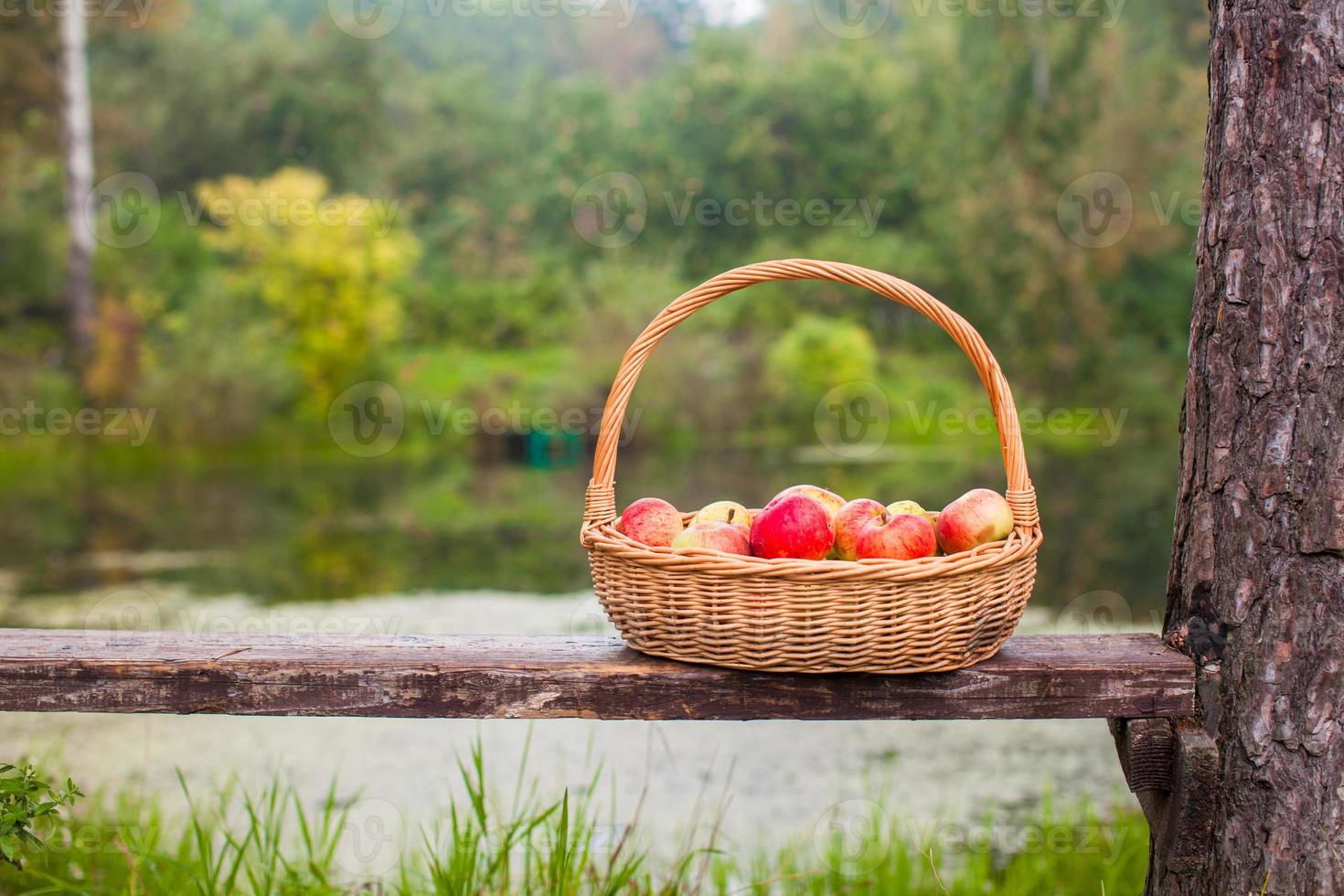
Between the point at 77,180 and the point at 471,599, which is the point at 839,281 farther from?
the point at 77,180

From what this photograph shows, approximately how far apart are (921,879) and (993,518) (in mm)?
1238

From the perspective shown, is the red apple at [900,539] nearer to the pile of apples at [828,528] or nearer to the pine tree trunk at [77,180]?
the pile of apples at [828,528]

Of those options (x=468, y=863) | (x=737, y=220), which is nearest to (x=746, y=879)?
(x=468, y=863)

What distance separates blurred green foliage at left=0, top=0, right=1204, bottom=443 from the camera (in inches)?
627

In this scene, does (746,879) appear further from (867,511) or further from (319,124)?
(319,124)

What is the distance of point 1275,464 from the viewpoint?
5.07ft

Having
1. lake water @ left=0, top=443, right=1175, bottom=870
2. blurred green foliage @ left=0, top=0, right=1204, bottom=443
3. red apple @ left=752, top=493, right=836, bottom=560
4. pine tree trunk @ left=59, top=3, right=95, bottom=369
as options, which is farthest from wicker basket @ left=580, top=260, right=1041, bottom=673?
pine tree trunk @ left=59, top=3, right=95, bottom=369

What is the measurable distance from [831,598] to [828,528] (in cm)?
16

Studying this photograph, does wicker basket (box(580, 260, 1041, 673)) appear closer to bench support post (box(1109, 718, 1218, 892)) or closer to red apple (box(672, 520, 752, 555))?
red apple (box(672, 520, 752, 555))

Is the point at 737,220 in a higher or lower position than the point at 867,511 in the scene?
higher

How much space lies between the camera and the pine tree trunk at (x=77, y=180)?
13.9 metres

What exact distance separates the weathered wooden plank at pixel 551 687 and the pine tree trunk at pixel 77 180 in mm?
14224

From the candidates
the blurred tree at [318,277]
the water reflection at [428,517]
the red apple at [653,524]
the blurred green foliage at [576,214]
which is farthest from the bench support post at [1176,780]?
the blurred tree at [318,277]

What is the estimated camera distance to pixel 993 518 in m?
1.58
